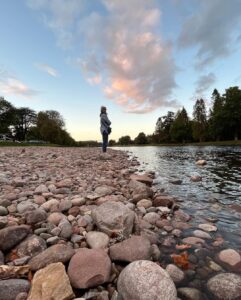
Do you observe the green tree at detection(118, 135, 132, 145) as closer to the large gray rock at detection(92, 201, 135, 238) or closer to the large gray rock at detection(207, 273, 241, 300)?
the large gray rock at detection(92, 201, 135, 238)

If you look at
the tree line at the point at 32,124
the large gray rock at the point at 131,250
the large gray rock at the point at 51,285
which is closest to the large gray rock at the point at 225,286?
the large gray rock at the point at 131,250

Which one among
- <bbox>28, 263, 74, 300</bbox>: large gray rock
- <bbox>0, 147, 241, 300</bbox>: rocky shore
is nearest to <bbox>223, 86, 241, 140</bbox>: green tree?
<bbox>0, 147, 241, 300</bbox>: rocky shore

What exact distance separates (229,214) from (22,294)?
414 cm

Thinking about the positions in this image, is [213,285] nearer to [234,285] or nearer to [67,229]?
[234,285]

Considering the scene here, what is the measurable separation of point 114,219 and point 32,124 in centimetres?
10445

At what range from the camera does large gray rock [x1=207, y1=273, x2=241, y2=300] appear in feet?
8.02

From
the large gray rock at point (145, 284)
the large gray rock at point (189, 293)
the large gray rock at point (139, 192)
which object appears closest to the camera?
the large gray rock at point (145, 284)

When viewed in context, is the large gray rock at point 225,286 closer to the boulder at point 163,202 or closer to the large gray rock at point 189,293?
the large gray rock at point 189,293

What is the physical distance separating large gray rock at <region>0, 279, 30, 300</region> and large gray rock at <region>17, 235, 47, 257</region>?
22.4 inches

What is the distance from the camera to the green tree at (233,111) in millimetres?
57781

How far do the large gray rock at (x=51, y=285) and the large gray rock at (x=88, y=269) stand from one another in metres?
0.12

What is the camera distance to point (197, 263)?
307 centimetres

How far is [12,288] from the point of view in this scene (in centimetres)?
227

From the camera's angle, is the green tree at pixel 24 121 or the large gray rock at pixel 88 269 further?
the green tree at pixel 24 121
